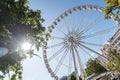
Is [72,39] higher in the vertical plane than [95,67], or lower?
lower

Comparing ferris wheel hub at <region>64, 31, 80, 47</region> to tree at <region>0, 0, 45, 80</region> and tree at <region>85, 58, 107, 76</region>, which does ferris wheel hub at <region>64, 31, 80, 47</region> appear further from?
tree at <region>85, 58, 107, 76</region>

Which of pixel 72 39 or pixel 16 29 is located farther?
pixel 72 39

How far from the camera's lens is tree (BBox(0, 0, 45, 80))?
17969 mm

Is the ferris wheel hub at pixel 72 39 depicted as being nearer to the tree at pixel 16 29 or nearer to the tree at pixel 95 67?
the tree at pixel 16 29

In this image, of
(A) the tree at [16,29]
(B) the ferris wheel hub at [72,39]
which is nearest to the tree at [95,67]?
(B) the ferris wheel hub at [72,39]

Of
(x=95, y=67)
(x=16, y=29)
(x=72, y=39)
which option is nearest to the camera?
(x=16, y=29)

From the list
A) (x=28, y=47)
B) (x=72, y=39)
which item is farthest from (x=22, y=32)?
(x=72, y=39)

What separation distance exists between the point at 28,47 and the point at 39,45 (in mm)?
1289

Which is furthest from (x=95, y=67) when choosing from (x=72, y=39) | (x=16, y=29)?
(x=16, y=29)

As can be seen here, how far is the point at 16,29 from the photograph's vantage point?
1869cm

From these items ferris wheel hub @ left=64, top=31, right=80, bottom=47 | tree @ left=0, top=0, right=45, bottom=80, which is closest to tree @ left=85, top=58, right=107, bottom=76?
ferris wheel hub @ left=64, top=31, right=80, bottom=47

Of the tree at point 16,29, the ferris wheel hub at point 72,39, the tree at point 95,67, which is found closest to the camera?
the tree at point 16,29

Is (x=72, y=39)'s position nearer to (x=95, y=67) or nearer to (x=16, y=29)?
(x=16, y=29)

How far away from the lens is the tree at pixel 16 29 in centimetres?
1797
